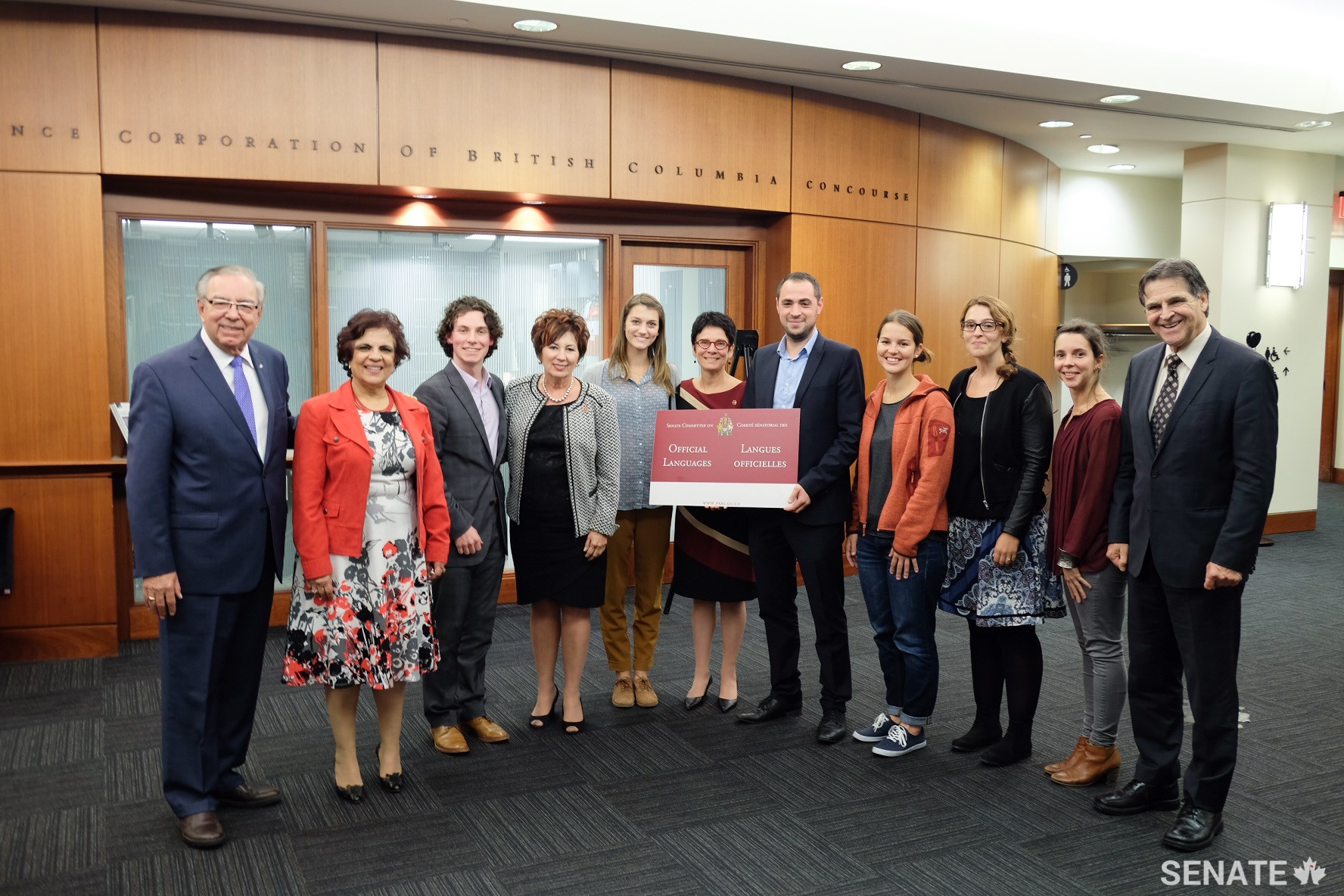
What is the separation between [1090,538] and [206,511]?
9.00ft

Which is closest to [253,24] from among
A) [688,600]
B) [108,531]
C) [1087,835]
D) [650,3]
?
[650,3]

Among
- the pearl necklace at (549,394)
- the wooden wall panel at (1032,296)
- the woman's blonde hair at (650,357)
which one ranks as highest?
the wooden wall panel at (1032,296)

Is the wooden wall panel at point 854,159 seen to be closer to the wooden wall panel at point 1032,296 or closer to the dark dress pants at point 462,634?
the wooden wall panel at point 1032,296

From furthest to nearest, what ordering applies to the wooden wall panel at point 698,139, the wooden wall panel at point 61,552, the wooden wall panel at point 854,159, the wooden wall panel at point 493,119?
the wooden wall panel at point 854,159 → the wooden wall panel at point 698,139 → the wooden wall panel at point 493,119 → the wooden wall panel at point 61,552

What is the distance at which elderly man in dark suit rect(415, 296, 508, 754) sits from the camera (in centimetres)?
369

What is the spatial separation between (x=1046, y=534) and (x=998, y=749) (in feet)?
2.73

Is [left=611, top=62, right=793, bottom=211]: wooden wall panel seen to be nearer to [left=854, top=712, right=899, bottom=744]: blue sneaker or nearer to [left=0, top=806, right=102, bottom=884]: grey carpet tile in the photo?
[left=854, top=712, right=899, bottom=744]: blue sneaker

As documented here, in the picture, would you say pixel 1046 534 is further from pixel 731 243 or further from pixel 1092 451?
pixel 731 243

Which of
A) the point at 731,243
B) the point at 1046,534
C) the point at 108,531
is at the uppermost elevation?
the point at 731,243

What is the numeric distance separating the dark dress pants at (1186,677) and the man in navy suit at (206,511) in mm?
2726

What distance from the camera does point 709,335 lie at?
407 centimetres

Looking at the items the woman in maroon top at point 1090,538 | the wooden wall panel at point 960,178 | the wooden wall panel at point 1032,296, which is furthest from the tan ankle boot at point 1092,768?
the wooden wall panel at point 1032,296

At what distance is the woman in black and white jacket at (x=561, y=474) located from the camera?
3830 mm

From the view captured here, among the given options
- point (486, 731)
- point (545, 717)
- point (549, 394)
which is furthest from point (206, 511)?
point (545, 717)
